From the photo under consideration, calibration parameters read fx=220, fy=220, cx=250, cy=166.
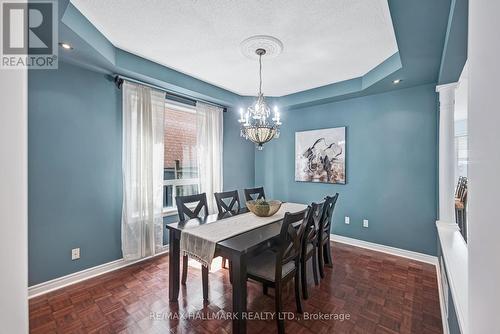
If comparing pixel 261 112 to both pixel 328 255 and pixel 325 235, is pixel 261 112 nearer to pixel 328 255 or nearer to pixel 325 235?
pixel 325 235

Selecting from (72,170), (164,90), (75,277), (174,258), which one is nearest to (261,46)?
(164,90)

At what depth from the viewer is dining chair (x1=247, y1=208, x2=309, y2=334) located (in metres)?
1.71

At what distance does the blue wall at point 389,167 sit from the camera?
2955 mm

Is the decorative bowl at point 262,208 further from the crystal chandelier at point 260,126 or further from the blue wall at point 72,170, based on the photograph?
the blue wall at point 72,170

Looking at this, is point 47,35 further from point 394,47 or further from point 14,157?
point 394,47

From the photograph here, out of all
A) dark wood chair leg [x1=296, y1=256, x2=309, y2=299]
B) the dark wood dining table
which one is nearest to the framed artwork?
the dark wood dining table

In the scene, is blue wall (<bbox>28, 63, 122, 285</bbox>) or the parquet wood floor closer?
the parquet wood floor

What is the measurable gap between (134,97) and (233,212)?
195 centimetres

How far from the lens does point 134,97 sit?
2.85 m

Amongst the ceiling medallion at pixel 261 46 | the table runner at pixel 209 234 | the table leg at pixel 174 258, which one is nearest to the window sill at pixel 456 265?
the table runner at pixel 209 234

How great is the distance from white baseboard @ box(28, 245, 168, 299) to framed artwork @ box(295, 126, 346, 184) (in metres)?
3.00

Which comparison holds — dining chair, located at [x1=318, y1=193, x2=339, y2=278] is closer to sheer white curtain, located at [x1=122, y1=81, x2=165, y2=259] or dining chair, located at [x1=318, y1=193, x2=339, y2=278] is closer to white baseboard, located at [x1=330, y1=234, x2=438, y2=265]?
white baseboard, located at [x1=330, y1=234, x2=438, y2=265]

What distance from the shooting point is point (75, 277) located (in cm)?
244

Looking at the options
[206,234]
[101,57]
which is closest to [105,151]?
[101,57]
